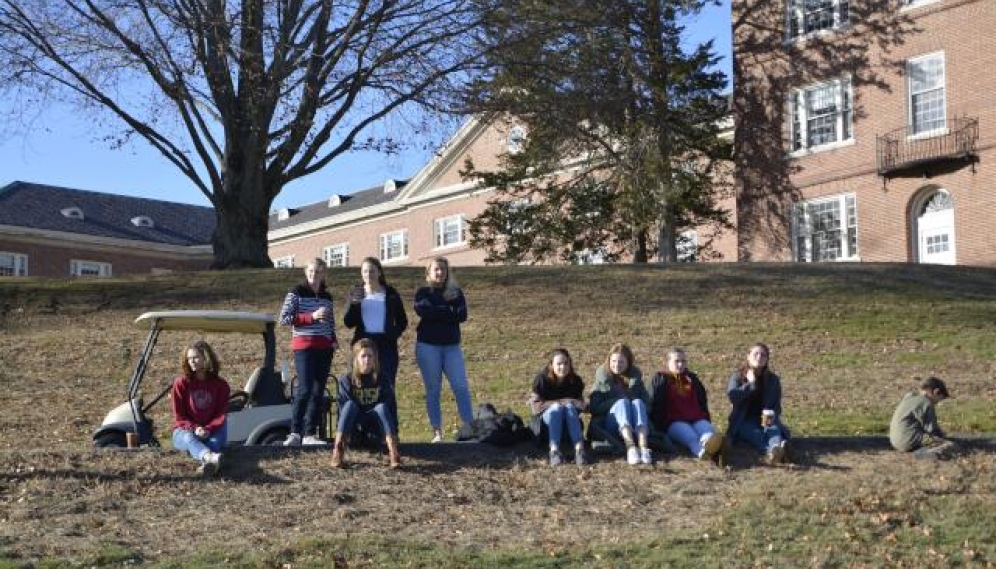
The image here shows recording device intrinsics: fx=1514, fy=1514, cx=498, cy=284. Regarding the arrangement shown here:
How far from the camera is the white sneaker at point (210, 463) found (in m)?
12.5

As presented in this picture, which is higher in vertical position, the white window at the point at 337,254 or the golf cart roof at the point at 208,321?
the white window at the point at 337,254

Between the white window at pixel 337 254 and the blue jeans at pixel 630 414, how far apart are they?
54.0m

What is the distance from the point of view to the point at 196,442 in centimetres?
1272

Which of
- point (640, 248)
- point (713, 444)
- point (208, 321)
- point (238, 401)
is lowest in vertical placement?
point (713, 444)

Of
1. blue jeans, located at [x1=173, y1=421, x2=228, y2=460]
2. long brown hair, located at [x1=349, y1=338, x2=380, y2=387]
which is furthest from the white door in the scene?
blue jeans, located at [x1=173, y1=421, x2=228, y2=460]

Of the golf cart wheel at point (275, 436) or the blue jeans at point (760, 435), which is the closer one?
the blue jeans at point (760, 435)

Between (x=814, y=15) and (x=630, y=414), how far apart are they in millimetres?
28252

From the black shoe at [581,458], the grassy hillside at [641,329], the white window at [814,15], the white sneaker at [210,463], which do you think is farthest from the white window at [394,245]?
the white sneaker at [210,463]

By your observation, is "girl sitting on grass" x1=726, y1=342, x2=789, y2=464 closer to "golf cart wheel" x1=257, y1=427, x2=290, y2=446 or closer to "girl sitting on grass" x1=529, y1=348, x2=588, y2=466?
"girl sitting on grass" x1=529, y1=348, x2=588, y2=466

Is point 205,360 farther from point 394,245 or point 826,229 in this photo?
point 394,245

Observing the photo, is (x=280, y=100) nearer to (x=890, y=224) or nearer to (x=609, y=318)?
(x=609, y=318)

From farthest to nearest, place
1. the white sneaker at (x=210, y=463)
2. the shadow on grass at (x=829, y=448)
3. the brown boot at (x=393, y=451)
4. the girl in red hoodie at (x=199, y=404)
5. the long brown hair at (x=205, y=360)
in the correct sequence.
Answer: the shadow on grass at (x=829, y=448)
the long brown hair at (x=205, y=360)
the brown boot at (x=393, y=451)
the girl in red hoodie at (x=199, y=404)
the white sneaker at (x=210, y=463)

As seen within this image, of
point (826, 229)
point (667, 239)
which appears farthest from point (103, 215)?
point (826, 229)

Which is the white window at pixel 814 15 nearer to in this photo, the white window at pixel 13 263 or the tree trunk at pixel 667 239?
the tree trunk at pixel 667 239
